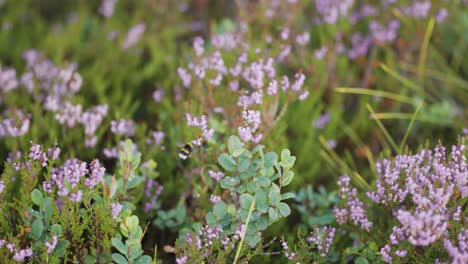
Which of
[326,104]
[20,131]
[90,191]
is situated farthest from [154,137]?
[326,104]

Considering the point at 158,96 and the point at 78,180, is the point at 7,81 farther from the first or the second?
the point at 78,180

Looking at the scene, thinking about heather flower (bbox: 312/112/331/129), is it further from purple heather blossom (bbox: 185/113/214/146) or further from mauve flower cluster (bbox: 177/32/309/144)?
purple heather blossom (bbox: 185/113/214/146)

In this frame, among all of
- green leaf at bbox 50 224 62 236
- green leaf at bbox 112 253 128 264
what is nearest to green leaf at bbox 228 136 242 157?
green leaf at bbox 112 253 128 264

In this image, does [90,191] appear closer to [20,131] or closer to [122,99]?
[20,131]

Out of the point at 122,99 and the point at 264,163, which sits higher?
the point at 122,99

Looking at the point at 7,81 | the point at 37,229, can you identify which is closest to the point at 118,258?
the point at 37,229
